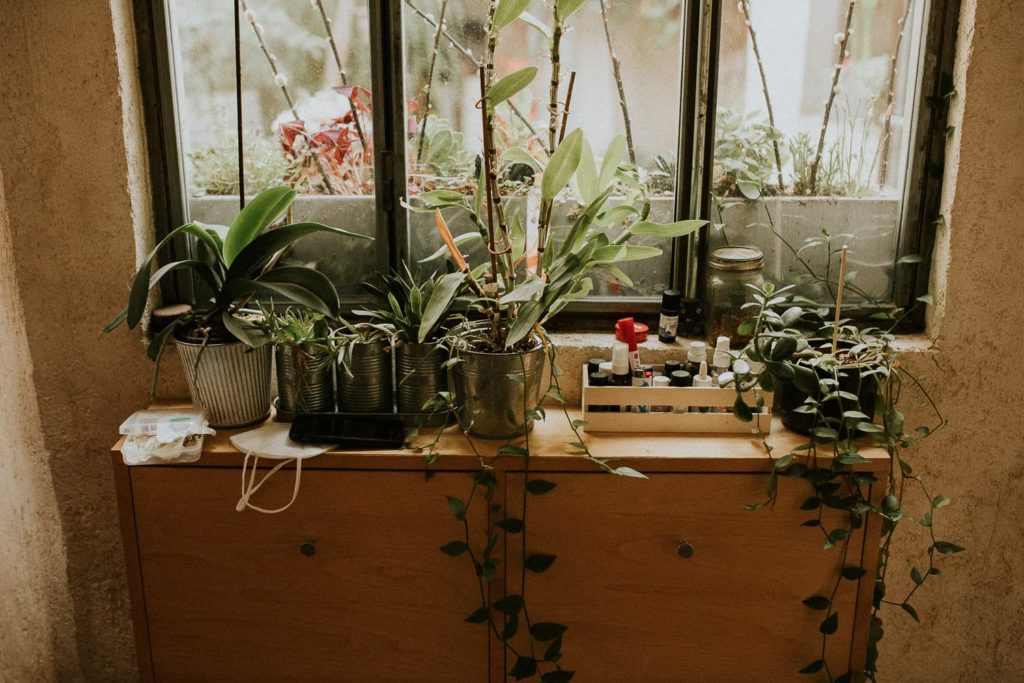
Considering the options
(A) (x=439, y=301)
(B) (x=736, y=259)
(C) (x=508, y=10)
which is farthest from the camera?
(B) (x=736, y=259)

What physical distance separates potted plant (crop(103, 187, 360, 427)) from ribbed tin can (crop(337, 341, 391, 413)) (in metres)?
0.09

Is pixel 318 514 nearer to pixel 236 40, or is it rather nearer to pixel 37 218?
pixel 37 218

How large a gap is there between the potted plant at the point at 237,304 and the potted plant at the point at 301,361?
0.11ft

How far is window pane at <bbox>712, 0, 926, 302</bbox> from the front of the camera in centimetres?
159

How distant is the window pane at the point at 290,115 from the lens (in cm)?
160

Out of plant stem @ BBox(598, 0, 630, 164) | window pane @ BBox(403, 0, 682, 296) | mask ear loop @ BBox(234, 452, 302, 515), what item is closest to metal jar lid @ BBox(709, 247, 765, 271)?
window pane @ BBox(403, 0, 682, 296)

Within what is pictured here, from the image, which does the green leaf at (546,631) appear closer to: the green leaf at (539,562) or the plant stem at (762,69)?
the green leaf at (539,562)

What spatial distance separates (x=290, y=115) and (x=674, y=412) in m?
0.92

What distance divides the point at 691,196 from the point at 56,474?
1370 mm

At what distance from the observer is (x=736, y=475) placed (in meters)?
1.42

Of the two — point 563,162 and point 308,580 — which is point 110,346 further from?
point 563,162

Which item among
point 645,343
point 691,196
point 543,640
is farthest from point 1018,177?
point 543,640

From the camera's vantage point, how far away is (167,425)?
1.47 m

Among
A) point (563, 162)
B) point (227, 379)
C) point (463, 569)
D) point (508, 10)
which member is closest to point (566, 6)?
point (508, 10)
